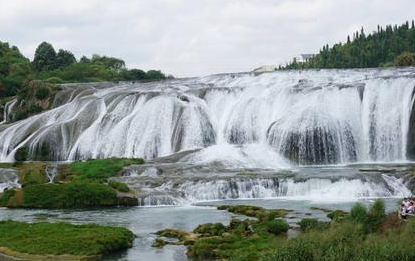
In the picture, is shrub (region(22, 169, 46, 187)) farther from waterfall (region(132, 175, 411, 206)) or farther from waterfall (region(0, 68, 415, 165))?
waterfall (region(0, 68, 415, 165))

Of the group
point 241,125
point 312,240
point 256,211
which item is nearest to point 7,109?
point 241,125

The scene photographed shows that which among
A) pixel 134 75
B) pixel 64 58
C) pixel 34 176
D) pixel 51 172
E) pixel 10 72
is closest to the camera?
pixel 34 176

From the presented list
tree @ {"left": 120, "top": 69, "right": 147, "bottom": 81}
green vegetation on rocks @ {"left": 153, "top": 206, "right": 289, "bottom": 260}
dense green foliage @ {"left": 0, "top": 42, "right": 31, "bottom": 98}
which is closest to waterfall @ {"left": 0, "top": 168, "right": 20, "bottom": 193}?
green vegetation on rocks @ {"left": 153, "top": 206, "right": 289, "bottom": 260}

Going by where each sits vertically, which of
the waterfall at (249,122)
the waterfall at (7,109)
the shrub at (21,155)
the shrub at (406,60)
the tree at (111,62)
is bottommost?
the shrub at (21,155)

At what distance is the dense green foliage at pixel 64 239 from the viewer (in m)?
24.9

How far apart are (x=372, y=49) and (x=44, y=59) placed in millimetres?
59195

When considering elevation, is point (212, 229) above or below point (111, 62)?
below

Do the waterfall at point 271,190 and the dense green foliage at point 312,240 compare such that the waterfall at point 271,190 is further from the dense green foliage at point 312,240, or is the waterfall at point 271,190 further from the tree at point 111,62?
the tree at point 111,62

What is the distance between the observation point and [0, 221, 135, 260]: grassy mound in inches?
981

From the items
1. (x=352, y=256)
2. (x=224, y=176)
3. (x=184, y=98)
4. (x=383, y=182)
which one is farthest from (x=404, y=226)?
(x=184, y=98)

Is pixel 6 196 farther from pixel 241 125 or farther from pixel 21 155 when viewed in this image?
pixel 241 125

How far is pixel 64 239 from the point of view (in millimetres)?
25828

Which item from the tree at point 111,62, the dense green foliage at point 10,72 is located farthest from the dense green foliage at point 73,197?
the tree at point 111,62

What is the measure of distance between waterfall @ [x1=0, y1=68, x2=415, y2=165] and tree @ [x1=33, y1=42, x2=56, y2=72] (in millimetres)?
51156
